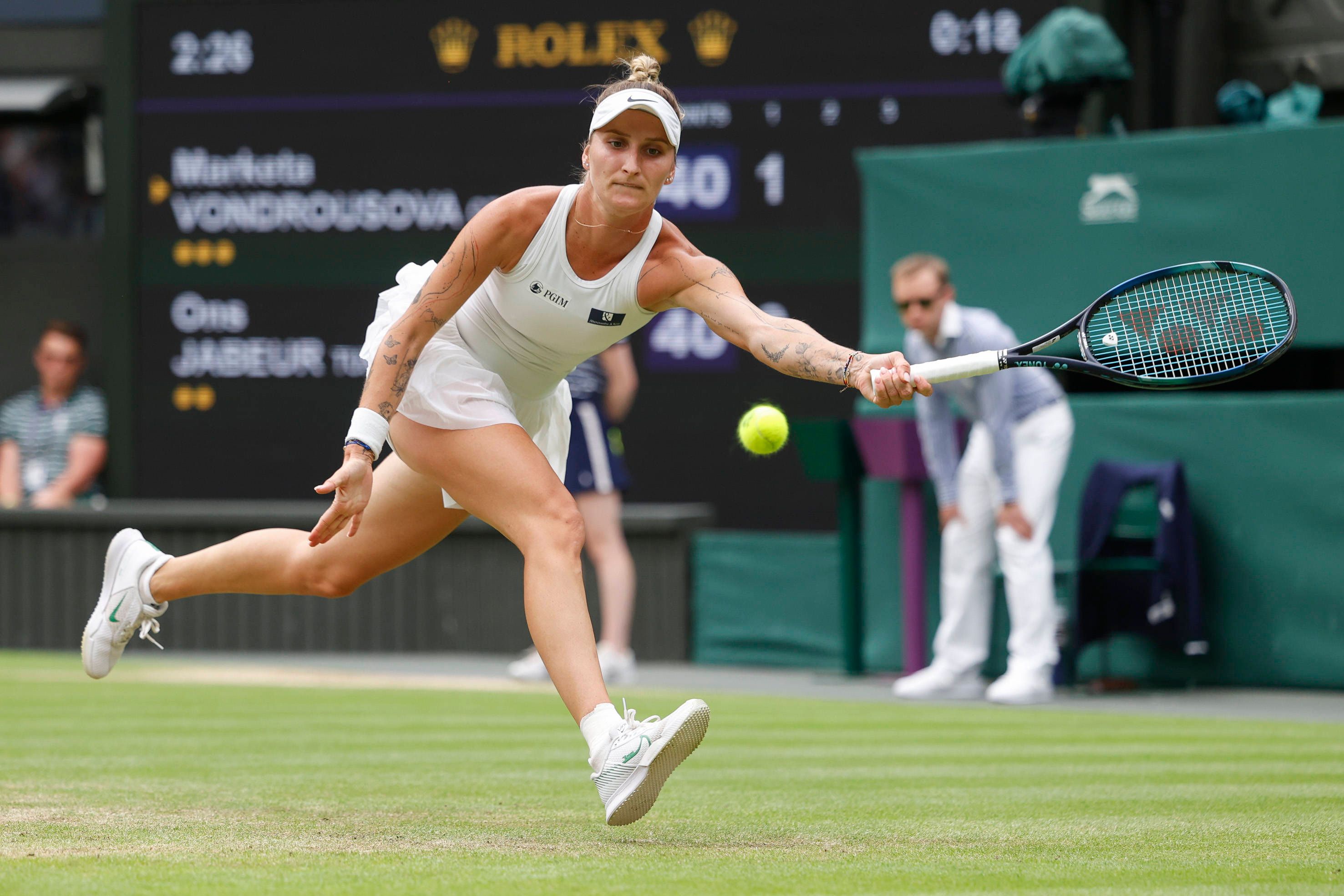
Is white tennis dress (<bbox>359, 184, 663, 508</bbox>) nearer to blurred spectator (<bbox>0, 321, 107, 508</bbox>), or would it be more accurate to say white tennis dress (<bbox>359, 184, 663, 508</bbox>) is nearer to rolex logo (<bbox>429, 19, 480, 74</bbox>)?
rolex logo (<bbox>429, 19, 480, 74</bbox>)

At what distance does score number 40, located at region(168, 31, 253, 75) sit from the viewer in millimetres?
10750

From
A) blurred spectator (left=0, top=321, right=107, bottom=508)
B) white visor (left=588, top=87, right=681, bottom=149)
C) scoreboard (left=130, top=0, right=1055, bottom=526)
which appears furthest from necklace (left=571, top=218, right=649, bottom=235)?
blurred spectator (left=0, top=321, right=107, bottom=508)

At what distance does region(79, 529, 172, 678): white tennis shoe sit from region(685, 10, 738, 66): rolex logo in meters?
5.48

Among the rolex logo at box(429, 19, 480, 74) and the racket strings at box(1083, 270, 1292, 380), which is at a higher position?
the rolex logo at box(429, 19, 480, 74)

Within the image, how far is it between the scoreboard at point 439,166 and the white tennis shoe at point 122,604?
16.5ft

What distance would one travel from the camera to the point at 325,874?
3.72m

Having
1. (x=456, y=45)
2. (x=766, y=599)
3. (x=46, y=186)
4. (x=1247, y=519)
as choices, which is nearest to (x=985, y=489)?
(x=1247, y=519)

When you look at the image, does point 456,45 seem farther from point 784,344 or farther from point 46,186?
point 784,344

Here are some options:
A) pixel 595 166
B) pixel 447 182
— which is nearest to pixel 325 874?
pixel 595 166

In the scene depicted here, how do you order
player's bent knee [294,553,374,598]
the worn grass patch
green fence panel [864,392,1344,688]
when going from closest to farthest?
the worn grass patch < player's bent knee [294,553,374,598] < green fence panel [864,392,1344,688]

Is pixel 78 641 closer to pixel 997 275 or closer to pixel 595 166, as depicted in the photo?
pixel 997 275

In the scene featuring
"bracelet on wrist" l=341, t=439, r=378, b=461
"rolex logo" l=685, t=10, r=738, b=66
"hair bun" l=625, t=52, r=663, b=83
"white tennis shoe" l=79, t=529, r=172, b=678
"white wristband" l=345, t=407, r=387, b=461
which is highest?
"rolex logo" l=685, t=10, r=738, b=66

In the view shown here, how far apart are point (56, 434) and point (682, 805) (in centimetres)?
731

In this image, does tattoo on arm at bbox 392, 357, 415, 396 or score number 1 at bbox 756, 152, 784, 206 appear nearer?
tattoo on arm at bbox 392, 357, 415, 396
